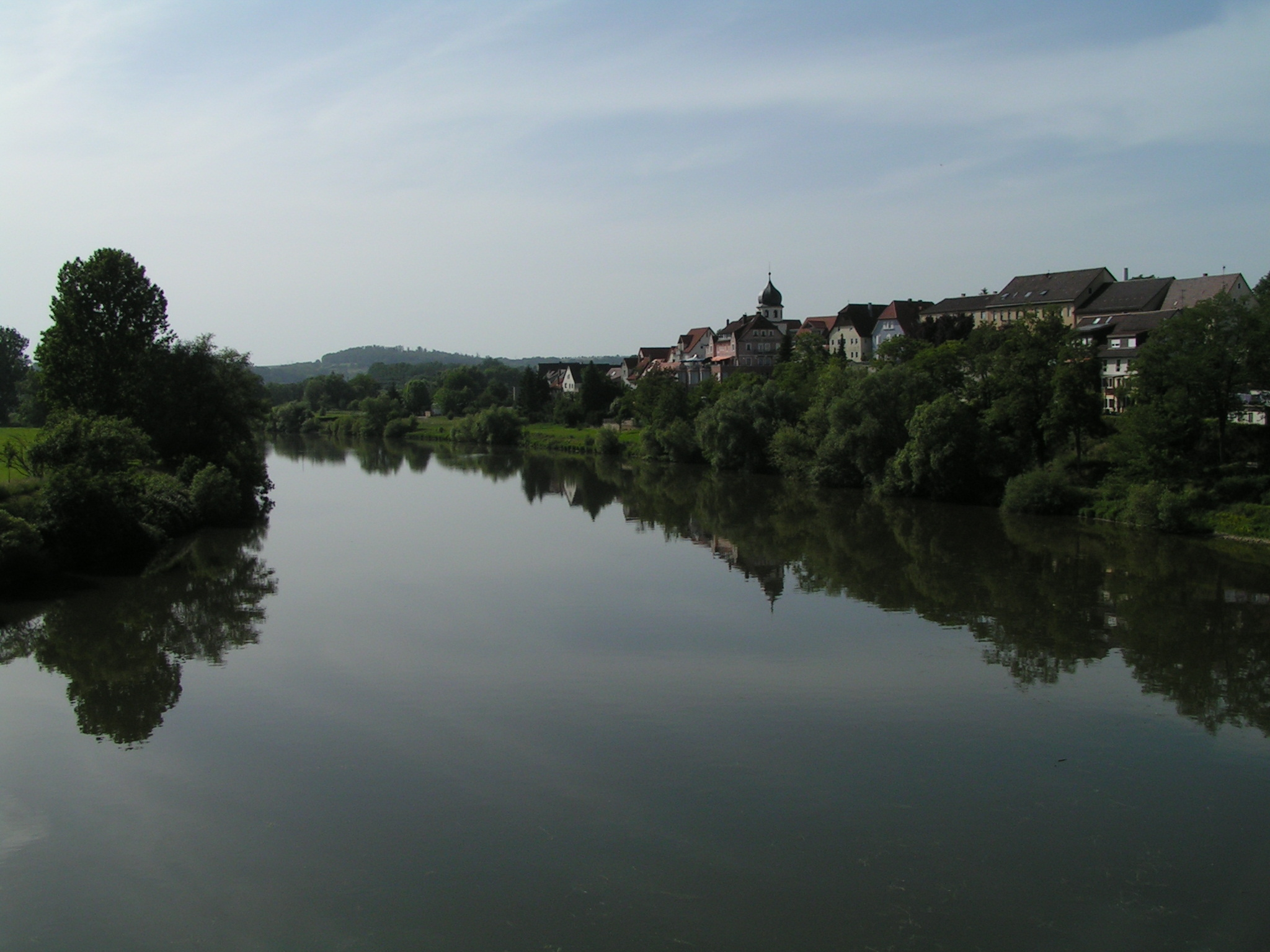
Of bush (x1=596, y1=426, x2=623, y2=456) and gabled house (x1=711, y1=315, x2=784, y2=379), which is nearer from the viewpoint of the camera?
bush (x1=596, y1=426, x2=623, y2=456)

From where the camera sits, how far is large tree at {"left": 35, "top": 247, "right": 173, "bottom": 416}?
1303 inches

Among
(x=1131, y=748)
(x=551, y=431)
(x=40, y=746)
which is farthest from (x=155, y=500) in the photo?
(x=551, y=431)

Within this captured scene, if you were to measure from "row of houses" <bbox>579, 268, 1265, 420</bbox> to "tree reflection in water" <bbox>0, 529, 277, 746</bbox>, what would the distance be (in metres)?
29.5

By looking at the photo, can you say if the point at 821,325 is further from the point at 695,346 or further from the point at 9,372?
the point at 9,372

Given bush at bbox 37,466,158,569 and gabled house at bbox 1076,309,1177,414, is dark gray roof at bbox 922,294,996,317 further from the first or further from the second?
bush at bbox 37,466,158,569

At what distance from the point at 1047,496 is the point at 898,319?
3831 centimetres

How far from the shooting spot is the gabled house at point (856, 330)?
7250 cm

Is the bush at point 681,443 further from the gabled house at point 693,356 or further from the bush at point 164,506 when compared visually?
the bush at point 164,506

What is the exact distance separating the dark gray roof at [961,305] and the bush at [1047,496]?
30.3 meters

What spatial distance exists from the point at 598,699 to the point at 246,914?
6.54 m

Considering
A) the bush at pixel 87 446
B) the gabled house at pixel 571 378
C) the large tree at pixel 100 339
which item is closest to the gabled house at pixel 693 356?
the gabled house at pixel 571 378

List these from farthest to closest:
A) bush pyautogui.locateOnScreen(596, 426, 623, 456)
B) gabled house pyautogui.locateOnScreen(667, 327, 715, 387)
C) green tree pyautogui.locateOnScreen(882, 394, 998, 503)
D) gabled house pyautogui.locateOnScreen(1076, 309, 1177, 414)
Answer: gabled house pyautogui.locateOnScreen(667, 327, 715, 387) < bush pyautogui.locateOnScreen(596, 426, 623, 456) < gabled house pyautogui.locateOnScreen(1076, 309, 1177, 414) < green tree pyautogui.locateOnScreen(882, 394, 998, 503)

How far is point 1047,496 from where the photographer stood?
109 ft

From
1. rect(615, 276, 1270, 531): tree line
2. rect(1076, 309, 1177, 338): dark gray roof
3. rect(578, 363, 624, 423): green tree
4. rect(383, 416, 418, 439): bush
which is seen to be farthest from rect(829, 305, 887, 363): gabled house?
rect(383, 416, 418, 439): bush
